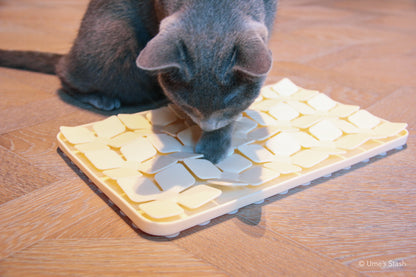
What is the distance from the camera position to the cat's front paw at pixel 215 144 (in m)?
0.96

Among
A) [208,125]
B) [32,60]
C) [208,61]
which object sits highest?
[208,61]

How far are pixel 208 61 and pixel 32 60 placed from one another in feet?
3.66

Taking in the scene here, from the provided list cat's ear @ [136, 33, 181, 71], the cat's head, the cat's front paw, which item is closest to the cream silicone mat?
the cat's front paw

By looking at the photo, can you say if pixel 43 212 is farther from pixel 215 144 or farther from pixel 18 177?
pixel 215 144

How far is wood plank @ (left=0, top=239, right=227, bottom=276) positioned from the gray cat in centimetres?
32

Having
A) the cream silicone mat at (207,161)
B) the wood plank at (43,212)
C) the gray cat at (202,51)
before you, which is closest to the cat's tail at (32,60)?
the gray cat at (202,51)

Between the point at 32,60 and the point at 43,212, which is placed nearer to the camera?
the point at 43,212

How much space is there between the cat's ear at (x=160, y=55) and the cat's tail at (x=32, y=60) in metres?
0.97

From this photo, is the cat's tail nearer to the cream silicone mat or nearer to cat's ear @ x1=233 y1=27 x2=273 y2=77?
the cream silicone mat

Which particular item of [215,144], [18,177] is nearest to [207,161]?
[215,144]

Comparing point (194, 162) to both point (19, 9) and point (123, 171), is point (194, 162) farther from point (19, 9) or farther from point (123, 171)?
point (19, 9)

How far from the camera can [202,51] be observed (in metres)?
0.83

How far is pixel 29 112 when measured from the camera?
4.27 feet

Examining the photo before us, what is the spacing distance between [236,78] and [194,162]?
0.23m
